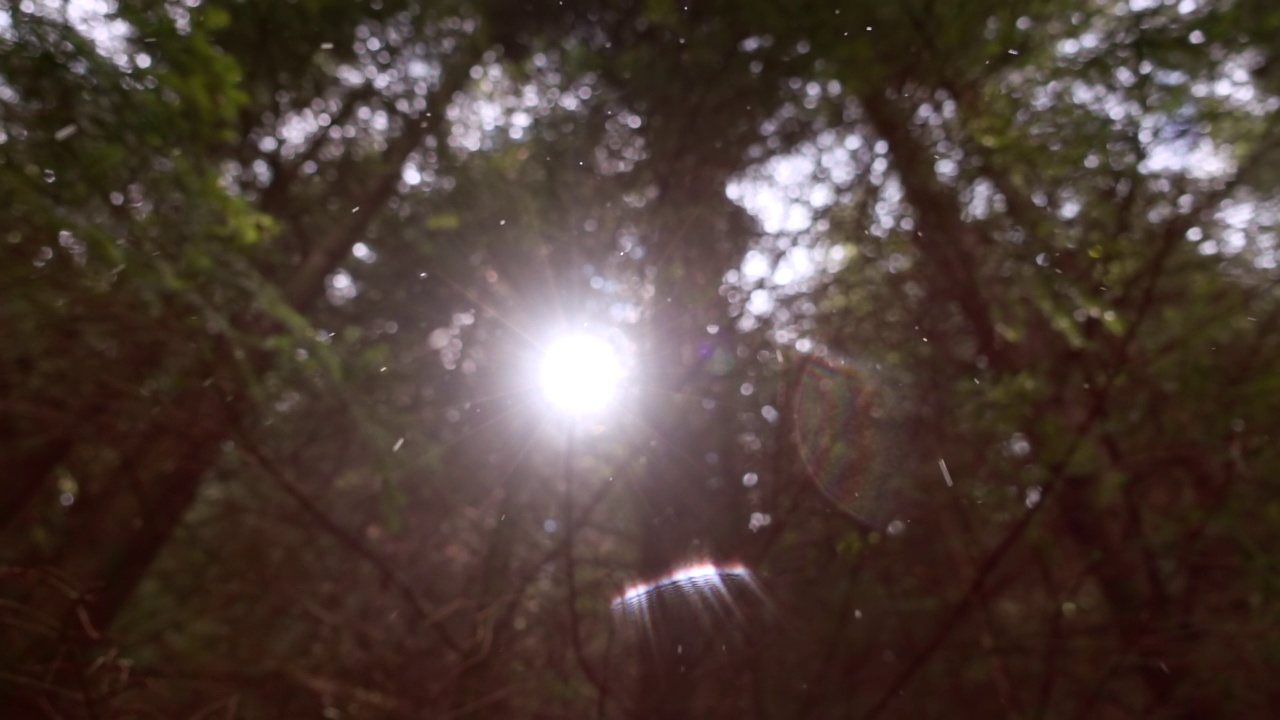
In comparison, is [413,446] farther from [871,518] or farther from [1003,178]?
[1003,178]

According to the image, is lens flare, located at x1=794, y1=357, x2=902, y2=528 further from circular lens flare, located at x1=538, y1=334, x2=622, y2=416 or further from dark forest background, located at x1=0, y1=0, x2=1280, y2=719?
circular lens flare, located at x1=538, y1=334, x2=622, y2=416

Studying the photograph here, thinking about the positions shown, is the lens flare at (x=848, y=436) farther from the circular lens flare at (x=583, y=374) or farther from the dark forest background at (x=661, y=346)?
the circular lens flare at (x=583, y=374)

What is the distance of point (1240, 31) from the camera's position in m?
3.53

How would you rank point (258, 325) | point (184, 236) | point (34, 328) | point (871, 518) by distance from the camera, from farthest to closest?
1. point (258, 325)
2. point (871, 518)
3. point (34, 328)
4. point (184, 236)

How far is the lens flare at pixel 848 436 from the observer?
3699mm

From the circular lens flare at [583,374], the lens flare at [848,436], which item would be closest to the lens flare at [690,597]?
the lens flare at [848,436]

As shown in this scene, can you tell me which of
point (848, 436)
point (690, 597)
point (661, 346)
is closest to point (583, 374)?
point (661, 346)

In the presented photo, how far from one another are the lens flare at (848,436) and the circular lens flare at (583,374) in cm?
106

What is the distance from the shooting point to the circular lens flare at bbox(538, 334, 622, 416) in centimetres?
397

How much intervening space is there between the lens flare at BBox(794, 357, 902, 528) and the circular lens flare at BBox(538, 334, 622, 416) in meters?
1.06

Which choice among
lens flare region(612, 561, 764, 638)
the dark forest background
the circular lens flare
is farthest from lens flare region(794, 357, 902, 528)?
the circular lens flare

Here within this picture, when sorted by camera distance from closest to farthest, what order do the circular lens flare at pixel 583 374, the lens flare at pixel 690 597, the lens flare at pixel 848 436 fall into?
the lens flare at pixel 690 597
the lens flare at pixel 848 436
the circular lens flare at pixel 583 374

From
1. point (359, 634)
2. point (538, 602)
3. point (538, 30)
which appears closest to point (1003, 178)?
point (538, 30)

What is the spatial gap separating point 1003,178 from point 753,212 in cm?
157
